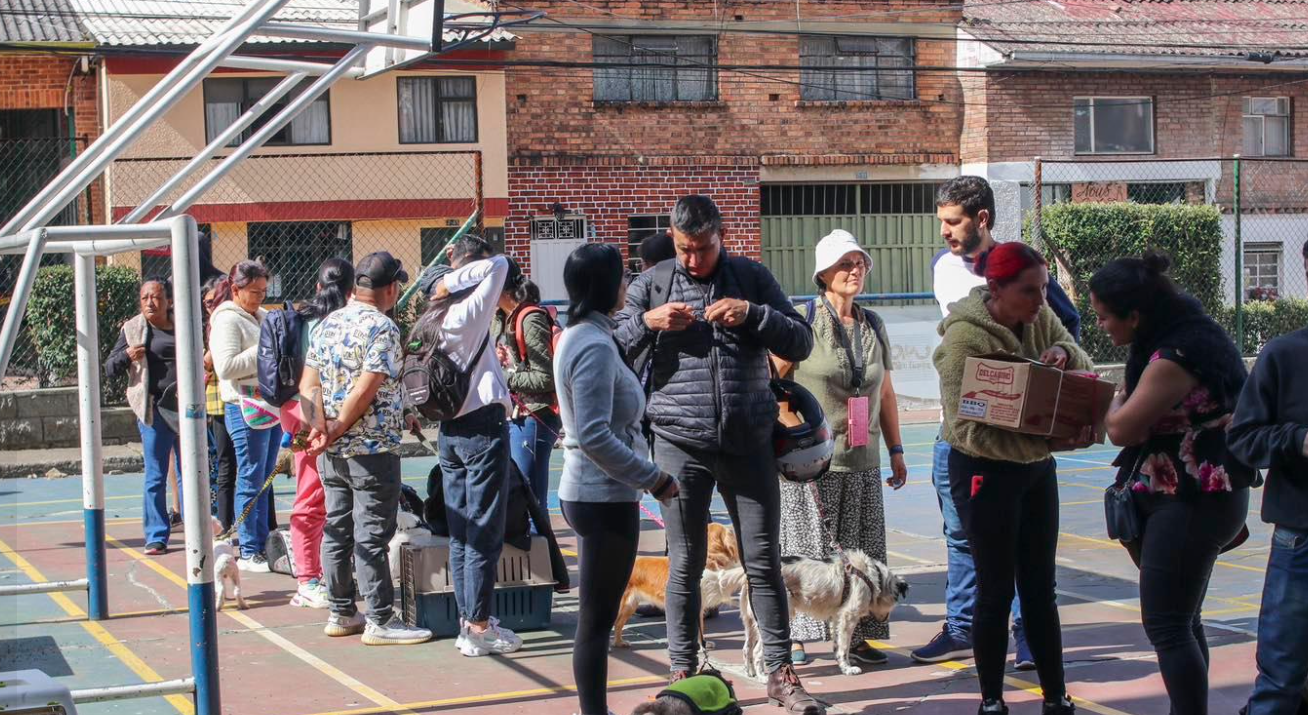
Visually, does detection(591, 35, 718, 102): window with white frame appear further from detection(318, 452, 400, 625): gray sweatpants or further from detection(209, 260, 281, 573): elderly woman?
detection(318, 452, 400, 625): gray sweatpants

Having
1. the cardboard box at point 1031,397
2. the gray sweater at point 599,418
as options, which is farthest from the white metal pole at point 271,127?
the cardboard box at point 1031,397

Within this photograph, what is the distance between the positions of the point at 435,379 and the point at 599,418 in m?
1.86

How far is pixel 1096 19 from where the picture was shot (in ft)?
90.9

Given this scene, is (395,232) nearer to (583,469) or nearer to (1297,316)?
(1297,316)

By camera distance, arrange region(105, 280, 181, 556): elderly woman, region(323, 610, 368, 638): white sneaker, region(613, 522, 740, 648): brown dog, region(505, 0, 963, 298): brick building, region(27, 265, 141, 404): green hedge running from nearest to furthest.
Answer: region(613, 522, 740, 648): brown dog
region(323, 610, 368, 638): white sneaker
region(105, 280, 181, 556): elderly woman
region(27, 265, 141, 404): green hedge
region(505, 0, 963, 298): brick building

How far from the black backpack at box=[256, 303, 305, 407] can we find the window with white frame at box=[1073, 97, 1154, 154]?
22015 mm

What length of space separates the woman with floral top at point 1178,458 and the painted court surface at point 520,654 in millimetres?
1076

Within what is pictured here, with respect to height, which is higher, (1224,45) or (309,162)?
(1224,45)

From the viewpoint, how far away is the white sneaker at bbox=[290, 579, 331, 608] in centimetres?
803

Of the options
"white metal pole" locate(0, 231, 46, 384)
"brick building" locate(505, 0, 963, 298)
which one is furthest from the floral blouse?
"brick building" locate(505, 0, 963, 298)

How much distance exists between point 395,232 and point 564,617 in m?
16.5

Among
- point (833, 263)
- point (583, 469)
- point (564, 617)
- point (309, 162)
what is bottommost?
point (564, 617)

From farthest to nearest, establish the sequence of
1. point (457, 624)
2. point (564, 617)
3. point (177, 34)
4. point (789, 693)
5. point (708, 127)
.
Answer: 1. point (708, 127)
2. point (177, 34)
3. point (564, 617)
4. point (457, 624)
5. point (789, 693)

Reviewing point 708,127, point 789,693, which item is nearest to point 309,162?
point 708,127
